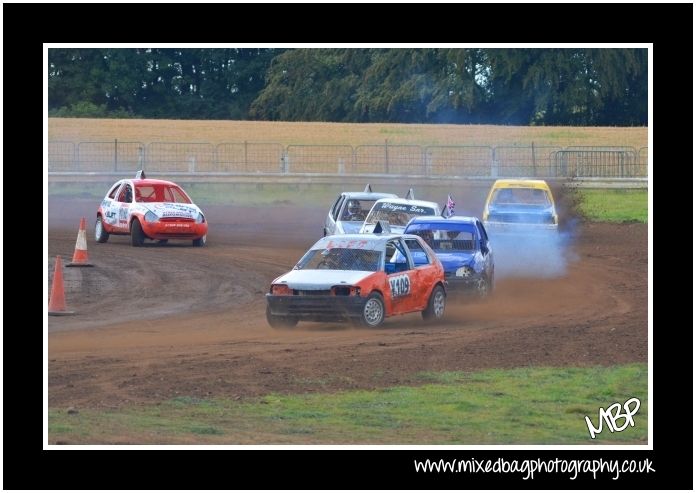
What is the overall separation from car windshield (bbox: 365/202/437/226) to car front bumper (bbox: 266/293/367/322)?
852 cm

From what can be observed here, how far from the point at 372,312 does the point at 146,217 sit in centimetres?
1180

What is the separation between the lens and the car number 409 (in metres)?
18.2

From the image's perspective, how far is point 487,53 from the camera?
5784cm

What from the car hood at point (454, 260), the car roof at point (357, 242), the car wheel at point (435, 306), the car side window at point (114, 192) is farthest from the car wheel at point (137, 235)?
the car wheel at point (435, 306)

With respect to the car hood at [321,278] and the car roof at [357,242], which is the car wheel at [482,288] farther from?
the car hood at [321,278]

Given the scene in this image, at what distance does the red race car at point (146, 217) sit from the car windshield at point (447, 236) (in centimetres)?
796

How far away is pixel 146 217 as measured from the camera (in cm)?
2869

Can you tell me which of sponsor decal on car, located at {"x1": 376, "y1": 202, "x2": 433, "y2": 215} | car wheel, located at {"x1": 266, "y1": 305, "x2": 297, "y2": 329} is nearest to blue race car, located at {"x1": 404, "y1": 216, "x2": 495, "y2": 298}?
sponsor decal on car, located at {"x1": 376, "y1": 202, "x2": 433, "y2": 215}

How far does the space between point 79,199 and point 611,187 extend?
17.7 meters

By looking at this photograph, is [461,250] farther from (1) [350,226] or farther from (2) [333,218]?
(2) [333,218]

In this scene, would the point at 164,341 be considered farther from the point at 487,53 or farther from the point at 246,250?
the point at 487,53

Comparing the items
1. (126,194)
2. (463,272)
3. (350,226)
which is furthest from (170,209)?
(463,272)

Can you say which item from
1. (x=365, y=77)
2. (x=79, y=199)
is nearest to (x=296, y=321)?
(x=79, y=199)

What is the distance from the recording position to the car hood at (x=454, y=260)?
21.0 m
